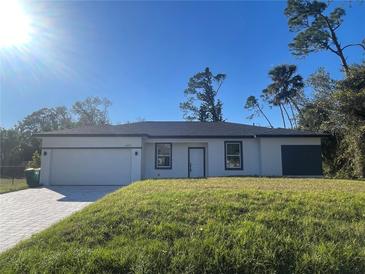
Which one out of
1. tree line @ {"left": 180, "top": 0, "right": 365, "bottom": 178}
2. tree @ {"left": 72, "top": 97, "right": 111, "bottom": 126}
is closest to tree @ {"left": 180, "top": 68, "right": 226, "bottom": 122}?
tree line @ {"left": 180, "top": 0, "right": 365, "bottom": 178}

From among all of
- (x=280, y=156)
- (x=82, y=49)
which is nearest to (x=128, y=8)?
(x=82, y=49)

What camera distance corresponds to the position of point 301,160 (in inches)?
712

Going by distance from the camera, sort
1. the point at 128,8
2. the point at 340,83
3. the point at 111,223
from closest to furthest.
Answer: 1. the point at 111,223
2. the point at 128,8
3. the point at 340,83

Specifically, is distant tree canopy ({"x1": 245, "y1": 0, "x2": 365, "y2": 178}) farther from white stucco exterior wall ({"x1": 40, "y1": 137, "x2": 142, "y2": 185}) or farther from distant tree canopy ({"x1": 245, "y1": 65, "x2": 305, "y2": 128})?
white stucco exterior wall ({"x1": 40, "y1": 137, "x2": 142, "y2": 185})

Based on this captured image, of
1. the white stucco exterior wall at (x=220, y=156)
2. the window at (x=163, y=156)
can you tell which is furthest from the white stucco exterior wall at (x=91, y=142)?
the window at (x=163, y=156)

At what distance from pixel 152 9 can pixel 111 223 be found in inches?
338

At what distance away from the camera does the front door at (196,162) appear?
18359 millimetres

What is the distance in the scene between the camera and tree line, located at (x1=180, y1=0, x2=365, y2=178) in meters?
16.8

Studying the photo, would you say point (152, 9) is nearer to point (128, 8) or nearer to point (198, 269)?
point (128, 8)

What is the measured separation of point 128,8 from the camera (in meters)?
10.9

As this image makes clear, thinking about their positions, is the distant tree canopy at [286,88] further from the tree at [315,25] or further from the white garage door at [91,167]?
the white garage door at [91,167]

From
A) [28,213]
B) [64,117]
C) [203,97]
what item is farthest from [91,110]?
[28,213]

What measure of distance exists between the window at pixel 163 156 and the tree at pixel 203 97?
22.5 m

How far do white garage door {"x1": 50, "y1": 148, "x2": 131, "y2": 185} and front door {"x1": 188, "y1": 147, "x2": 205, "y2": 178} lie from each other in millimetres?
3876
